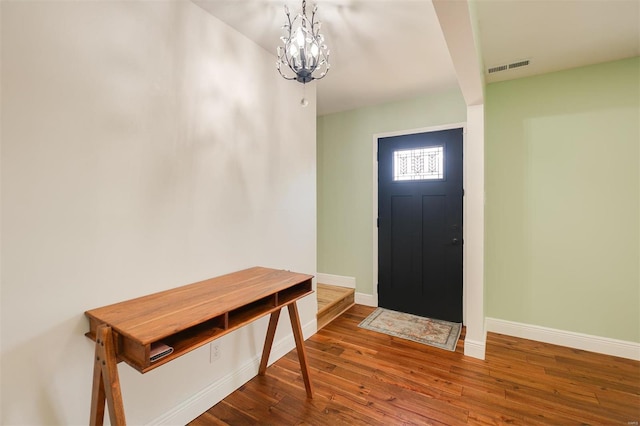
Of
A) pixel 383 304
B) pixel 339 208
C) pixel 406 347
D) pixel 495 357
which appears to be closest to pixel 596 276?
pixel 495 357

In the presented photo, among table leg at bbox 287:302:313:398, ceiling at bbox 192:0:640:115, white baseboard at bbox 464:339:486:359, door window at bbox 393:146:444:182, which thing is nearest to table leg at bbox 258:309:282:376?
table leg at bbox 287:302:313:398

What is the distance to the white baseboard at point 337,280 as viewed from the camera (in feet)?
12.6

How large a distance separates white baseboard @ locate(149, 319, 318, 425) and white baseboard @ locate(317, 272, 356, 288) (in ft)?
5.06

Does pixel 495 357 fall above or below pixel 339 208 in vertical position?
below

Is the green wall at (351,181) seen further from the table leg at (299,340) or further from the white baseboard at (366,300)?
the table leg at (299,340)

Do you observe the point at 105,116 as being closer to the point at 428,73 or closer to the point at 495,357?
the point at 428,73

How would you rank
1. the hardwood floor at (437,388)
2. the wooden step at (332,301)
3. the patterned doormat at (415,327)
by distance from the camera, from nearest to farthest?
1. the hardwood floor at (437,388)
2. the patterned doormat at (415,327)
3. the wooden step at (332,301)

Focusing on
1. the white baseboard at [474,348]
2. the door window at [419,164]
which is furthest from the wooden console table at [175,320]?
the door window at [419,164]

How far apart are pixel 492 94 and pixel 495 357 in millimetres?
2545

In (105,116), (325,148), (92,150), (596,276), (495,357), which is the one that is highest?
(325,148)

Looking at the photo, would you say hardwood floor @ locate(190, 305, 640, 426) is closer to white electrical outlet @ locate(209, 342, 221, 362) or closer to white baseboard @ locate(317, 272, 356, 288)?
white electrical outlet @ locate(209, 342, 221, 362)

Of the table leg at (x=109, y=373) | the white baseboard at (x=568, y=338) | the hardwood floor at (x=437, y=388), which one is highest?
the table leg at (x=109, y=373)

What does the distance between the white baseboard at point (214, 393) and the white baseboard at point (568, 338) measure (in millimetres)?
2207

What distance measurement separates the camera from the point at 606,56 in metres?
2.42
